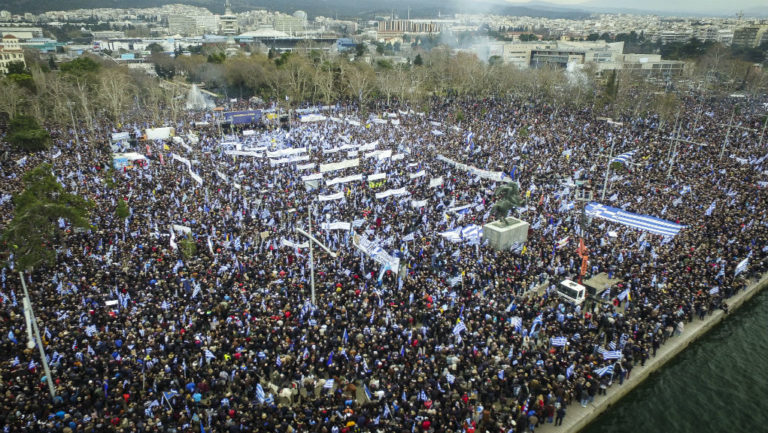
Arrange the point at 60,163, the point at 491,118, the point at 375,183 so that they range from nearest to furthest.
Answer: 1. the point at 375,183
2. the point at 60,163
3. the point at 491,118

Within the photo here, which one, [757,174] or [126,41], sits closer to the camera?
[757,174]

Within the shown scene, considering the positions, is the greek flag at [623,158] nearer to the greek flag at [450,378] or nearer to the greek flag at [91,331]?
the greek flag at [450,378]

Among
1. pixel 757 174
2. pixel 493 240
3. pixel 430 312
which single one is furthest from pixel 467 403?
pixel 757 174

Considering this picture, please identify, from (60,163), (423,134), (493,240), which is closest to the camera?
(493,240)

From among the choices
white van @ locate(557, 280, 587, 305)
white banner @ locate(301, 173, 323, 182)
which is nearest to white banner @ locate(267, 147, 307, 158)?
white banner @ locate(301, 173, 323, 182)

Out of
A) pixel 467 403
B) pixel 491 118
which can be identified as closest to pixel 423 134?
pixel 491 118

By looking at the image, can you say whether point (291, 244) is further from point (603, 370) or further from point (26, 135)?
point (26, 135)

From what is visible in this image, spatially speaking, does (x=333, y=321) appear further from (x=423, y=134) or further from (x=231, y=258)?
(x=423, y=134)
